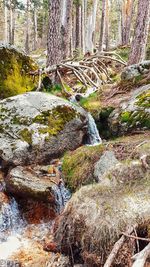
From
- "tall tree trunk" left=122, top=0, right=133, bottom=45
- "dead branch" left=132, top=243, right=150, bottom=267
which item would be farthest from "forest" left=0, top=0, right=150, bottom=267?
"tall tree trunk" left=122, top=0, right=133, bottom=45

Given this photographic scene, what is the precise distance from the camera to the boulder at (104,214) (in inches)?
146

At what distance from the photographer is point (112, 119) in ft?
25.0

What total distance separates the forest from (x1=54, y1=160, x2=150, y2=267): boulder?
12 millimetres

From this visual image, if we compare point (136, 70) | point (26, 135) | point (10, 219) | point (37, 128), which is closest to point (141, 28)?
point (136, 70)

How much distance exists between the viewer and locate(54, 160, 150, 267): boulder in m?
3.72

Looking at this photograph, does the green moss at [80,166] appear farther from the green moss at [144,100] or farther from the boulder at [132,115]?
the green moss at [144,100]

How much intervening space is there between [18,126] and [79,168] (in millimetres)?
1821

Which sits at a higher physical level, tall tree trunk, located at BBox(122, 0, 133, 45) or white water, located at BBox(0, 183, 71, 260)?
tall tree trunk, located at BBox(122, 0, 133, 45)

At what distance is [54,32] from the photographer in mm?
9984

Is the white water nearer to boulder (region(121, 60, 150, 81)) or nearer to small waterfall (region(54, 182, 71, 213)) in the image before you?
small waterfall (region(54, 182, 71, 213))

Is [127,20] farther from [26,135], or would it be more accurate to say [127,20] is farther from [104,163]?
[104,163]

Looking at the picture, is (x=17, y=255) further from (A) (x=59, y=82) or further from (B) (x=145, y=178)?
Answer: (A) (x=59, y=82)

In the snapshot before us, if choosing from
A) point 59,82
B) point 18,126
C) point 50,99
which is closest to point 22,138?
point 18,126

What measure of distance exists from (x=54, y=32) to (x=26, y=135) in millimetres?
4542
